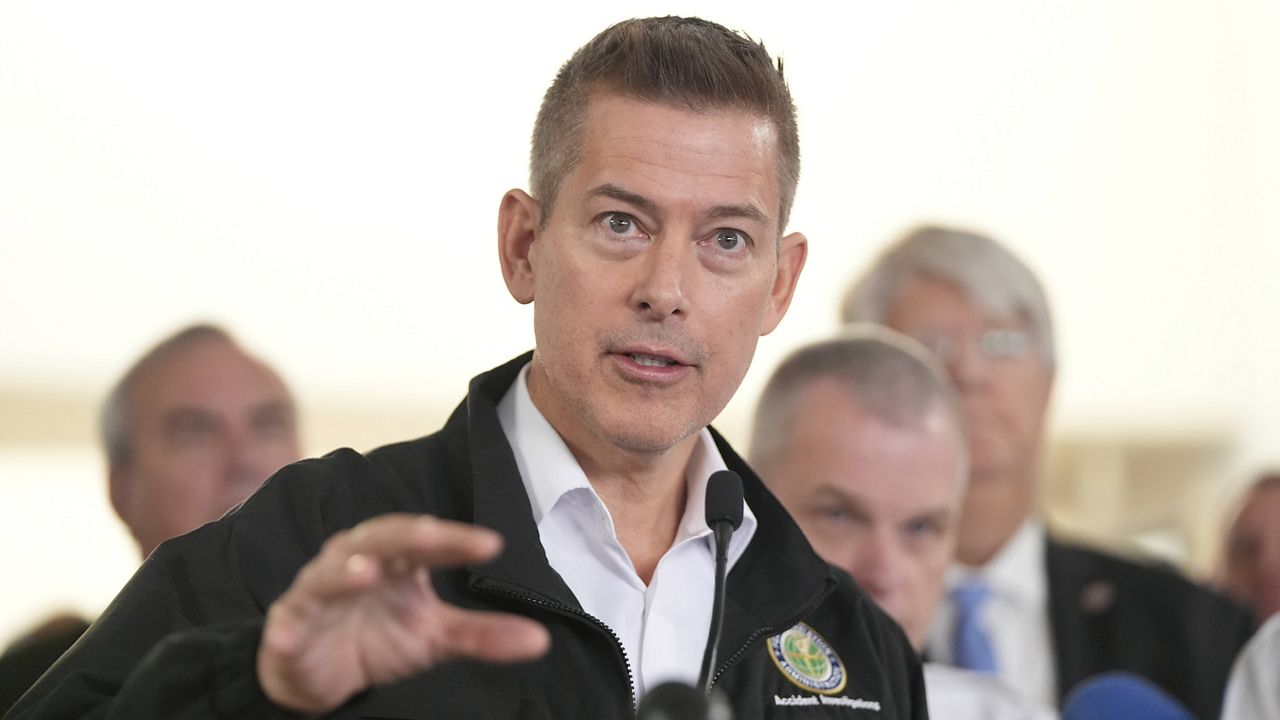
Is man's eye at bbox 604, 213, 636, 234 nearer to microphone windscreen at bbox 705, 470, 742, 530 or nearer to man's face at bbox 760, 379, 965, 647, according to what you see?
microphone windscreen at bbox 705, 470, 742, 530

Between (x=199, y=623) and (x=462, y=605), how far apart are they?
27cm

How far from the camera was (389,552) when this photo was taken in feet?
4.18

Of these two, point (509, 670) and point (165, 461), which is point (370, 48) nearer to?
point (165, 461)

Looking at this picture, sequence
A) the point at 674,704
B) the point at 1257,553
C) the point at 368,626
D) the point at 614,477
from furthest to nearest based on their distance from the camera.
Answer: the point at 1257,553 → the point at 614,477 → the point at 368,626 → the point at 674,704

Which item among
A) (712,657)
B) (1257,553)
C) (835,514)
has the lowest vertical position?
(1257,553)

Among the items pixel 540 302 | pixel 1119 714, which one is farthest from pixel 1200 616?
pixel 540 302

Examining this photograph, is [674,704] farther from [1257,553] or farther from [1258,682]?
[1257,553]

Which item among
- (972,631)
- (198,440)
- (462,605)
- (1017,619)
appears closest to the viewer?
(462,605)

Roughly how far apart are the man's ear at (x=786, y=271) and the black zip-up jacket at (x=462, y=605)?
9.6 inches

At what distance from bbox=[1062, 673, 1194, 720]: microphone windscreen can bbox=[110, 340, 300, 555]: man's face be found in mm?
1440

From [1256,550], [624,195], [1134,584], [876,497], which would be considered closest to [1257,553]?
[1256,550]

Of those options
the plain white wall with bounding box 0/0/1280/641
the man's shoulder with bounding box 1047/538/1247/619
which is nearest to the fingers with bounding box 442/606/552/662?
the man's shoulder with bounding box 1047/538/1247/619

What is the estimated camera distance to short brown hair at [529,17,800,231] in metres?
1.94

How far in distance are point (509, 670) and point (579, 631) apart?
0.09m
